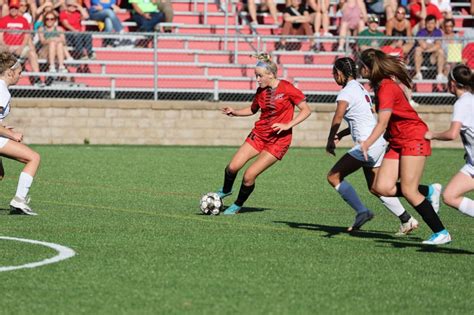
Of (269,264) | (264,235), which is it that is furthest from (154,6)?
(269,264)

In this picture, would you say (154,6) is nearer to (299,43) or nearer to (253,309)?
(299,43)

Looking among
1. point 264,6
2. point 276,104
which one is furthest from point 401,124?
point 264,6

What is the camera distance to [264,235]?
11195mm

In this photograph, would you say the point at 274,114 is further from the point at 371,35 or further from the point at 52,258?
the point at 371,35

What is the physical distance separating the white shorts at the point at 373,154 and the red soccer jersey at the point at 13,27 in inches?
543

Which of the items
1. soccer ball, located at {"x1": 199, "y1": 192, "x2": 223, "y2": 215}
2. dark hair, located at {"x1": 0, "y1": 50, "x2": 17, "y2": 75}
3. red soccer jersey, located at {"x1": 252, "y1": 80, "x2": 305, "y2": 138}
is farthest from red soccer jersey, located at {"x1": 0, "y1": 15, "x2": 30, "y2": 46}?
soccer ball, located at {"x1": 199, "y1": 192, "x2": 223, "y2": 215}

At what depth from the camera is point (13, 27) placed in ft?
80.8

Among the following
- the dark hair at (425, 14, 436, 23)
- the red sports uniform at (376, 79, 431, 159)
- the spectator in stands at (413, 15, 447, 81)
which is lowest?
the spectator in stands at (413, 15, 447, 81)

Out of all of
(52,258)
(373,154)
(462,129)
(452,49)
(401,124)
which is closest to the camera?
(52,258)

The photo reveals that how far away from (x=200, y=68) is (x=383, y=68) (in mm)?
15539

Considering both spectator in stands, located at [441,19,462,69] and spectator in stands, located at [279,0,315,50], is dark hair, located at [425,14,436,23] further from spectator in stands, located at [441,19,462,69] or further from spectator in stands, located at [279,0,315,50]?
spectator in stands, located at [279,0,315,50]

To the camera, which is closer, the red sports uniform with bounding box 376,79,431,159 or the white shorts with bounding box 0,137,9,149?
the red sports uniform with bounding box 376,79,431,159

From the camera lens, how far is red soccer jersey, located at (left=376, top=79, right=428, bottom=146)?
10148 millimetres

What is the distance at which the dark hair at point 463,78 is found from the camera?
9781 millimetres
